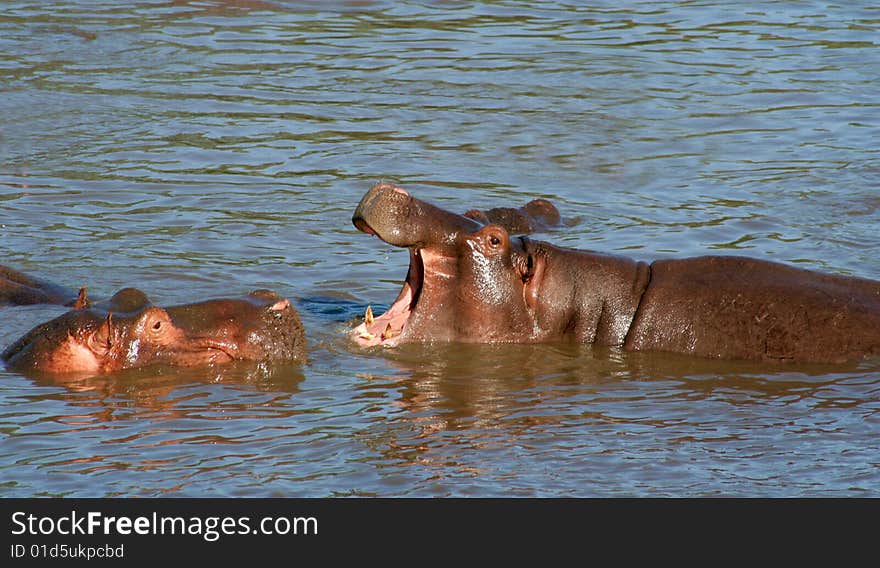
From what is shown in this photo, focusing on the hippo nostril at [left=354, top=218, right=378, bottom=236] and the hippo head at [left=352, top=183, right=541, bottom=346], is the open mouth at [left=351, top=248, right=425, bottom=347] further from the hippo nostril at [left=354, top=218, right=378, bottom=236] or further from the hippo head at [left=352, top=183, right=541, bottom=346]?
the hippo nostril at [left=354, top=218, right=378, bottom=236]

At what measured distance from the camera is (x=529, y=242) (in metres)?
7.94

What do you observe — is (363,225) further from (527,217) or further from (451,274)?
(527,217)

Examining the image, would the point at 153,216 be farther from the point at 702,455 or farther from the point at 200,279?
the point at 702,455

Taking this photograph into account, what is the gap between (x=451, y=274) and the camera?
7.81 m

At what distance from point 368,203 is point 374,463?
1.63 meters

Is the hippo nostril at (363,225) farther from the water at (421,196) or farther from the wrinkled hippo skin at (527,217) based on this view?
the wrinkled hippo skin at (527,217)

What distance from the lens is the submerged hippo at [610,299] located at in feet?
25.5

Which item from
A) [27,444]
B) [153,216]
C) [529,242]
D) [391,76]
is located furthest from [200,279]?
[391,76]

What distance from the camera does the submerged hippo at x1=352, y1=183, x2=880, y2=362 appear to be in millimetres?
7766

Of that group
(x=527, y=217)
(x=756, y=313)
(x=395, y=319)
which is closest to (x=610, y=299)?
(x=756, y=313)

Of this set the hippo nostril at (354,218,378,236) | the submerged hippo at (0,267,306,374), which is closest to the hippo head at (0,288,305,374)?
the submerged hippo at (0,267,306,374)

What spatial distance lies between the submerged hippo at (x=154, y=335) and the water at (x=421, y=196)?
0.11m

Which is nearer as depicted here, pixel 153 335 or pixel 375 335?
pixel 153 335

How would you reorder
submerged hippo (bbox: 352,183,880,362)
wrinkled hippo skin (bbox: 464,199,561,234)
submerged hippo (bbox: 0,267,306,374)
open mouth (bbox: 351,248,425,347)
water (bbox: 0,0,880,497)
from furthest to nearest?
wrinkled hippo skin (bbox: 464,199,561,234), open mouth (bbox: 351,248,425,347), submerged hippo (bbox: 352,183,880,362), submerged hippo (bbox: 0,267,306,374), water (bbox: 0,0,880,497)
